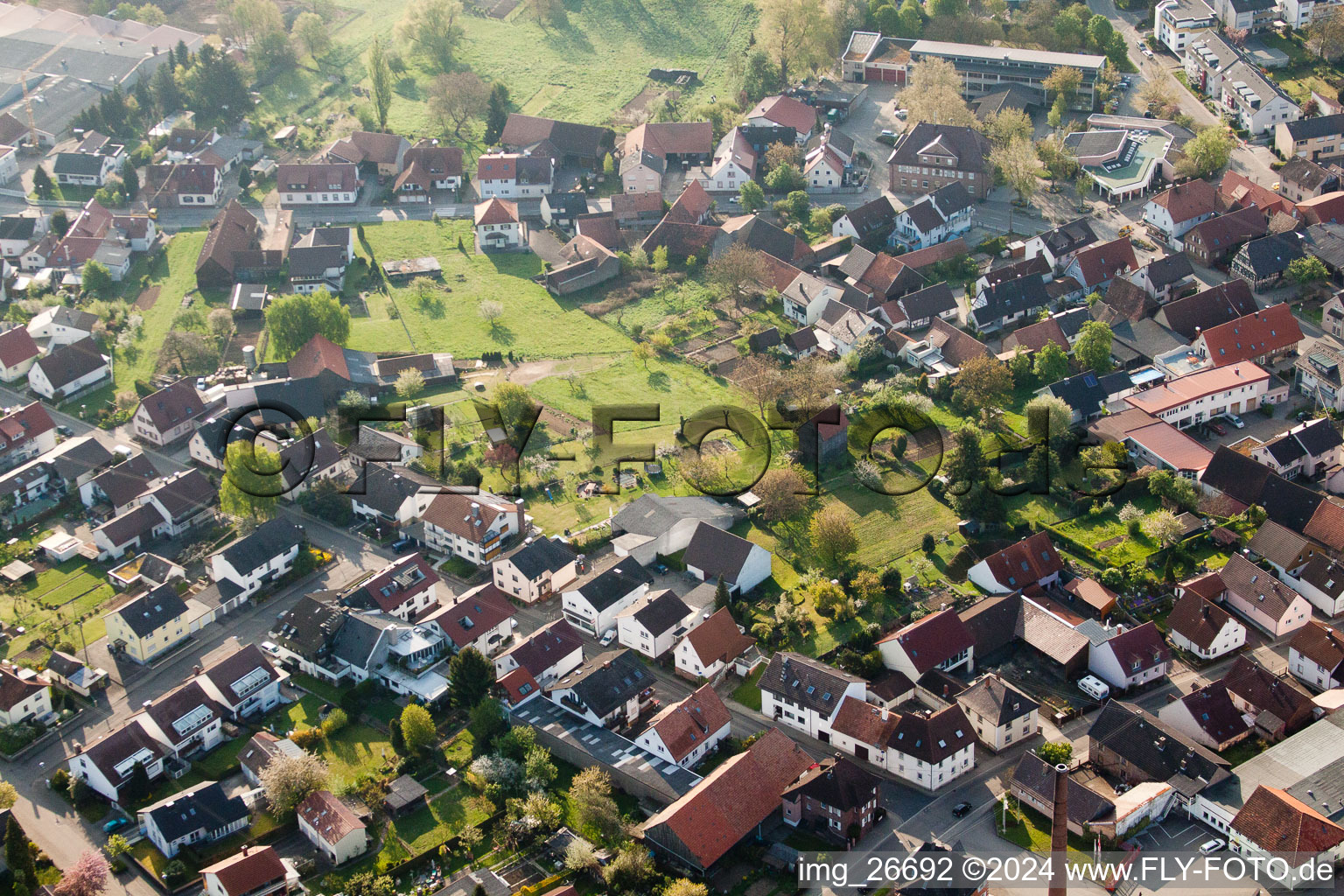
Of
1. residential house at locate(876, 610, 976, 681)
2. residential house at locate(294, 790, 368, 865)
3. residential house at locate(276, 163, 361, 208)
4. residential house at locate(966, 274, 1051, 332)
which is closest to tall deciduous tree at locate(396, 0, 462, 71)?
residential house at locate(276, 163, 361, 208)

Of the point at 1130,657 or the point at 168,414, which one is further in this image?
the point at 168,414

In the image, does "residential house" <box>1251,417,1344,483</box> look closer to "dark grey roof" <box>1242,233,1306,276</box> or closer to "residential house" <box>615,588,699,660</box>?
"dark grey roof" <box>1242,233,1306,276</box>

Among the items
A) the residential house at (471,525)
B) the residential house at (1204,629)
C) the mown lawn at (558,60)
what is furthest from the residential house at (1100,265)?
the mown lawn at (558,60)

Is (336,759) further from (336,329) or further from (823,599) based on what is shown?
(336,329)

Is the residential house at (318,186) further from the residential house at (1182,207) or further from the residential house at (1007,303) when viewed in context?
the residential house at (1182,207)

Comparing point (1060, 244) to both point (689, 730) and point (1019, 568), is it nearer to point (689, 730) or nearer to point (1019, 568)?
point (1019, 568)

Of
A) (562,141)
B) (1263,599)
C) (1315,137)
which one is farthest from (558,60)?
(1263,599)
